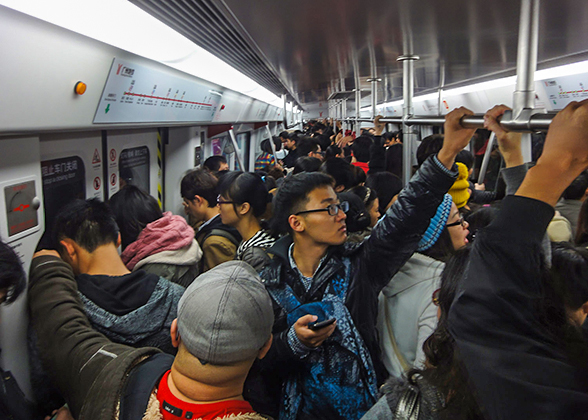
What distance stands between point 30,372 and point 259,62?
3007mm

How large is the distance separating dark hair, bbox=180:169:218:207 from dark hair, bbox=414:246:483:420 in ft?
6.89

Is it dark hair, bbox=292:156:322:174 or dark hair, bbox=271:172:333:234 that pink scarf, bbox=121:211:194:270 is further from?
dark hair, bbox=292:156:322:174

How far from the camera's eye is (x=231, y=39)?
2773mm

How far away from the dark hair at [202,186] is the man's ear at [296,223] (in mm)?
1247

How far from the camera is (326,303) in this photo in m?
1.56

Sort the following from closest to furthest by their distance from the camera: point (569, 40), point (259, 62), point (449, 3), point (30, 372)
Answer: point (449, 3) → point (30, 372) → point (569, 40) → point (259, 62)

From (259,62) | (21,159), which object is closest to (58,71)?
(21,159)

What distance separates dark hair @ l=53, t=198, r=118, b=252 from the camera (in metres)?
1.75

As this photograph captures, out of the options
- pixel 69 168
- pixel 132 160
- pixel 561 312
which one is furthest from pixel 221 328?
pixel 132 160

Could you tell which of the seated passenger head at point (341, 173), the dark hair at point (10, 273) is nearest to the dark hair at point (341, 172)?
the seated passenger head at point (341, 173)

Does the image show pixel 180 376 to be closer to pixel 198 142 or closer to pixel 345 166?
pixel 345 166

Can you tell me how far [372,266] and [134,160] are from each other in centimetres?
258

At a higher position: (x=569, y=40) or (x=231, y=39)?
(x=231, y=39)

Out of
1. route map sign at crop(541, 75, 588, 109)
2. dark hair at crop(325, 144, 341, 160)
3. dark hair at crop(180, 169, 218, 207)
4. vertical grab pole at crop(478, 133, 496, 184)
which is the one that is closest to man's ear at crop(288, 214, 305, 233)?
dark hair at crop(180, 169, 218, 207)
